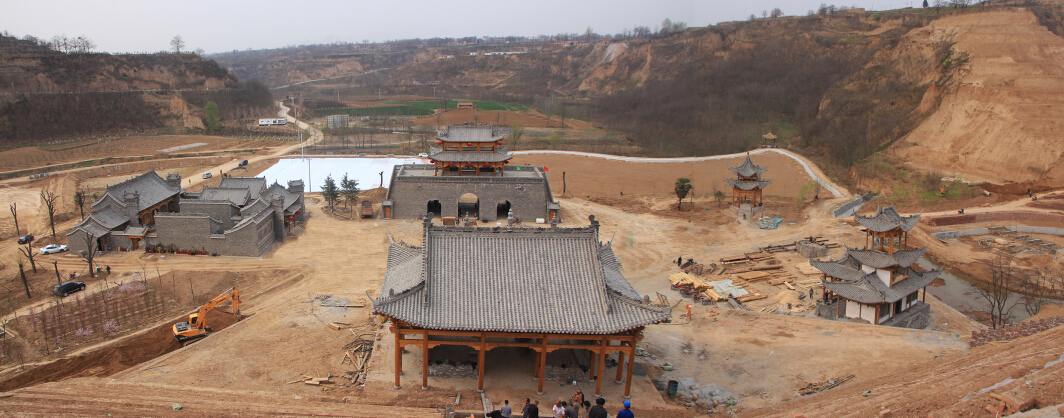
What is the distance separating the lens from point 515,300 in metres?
19.8

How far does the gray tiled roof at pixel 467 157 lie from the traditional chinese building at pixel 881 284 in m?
22.6

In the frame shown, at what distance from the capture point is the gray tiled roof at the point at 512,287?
1906cm

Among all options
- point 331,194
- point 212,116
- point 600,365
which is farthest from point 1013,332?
point 212,116

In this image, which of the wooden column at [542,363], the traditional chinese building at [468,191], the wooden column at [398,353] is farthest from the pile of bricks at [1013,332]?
the traditional chinese building at [468,191]

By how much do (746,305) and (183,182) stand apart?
165 feet

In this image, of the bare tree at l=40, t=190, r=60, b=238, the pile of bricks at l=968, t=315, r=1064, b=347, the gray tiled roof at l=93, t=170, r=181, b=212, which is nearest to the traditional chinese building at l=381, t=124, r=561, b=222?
the gray tiled roof at l=93, t=170, r=181, b=212

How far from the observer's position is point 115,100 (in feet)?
305

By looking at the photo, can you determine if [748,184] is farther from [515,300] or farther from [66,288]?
[66,288]

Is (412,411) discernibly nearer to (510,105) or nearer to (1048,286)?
(1048,286)

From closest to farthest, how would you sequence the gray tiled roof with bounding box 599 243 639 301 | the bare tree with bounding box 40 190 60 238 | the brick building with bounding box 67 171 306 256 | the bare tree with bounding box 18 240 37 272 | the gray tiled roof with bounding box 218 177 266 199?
1. the gray tiled roof with bounding box 599 243 639 301
2. the bare tree with bounding box 18 240 37 272
3. the brick building with bounding box 67 171 306 256
4. the bare tree with bounding box 40 190 60 238
5. the gray tiled roof with bounding box 218 177 266 199

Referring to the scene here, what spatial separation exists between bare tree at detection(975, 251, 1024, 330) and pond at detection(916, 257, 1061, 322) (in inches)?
8.1

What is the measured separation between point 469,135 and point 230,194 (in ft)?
52.7

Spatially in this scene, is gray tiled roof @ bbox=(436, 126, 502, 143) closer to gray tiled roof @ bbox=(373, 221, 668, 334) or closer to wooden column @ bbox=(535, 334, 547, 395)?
gray tiled roof @ bbox=(373, 221, 668, 334)

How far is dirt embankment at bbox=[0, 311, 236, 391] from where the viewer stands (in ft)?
70.3
